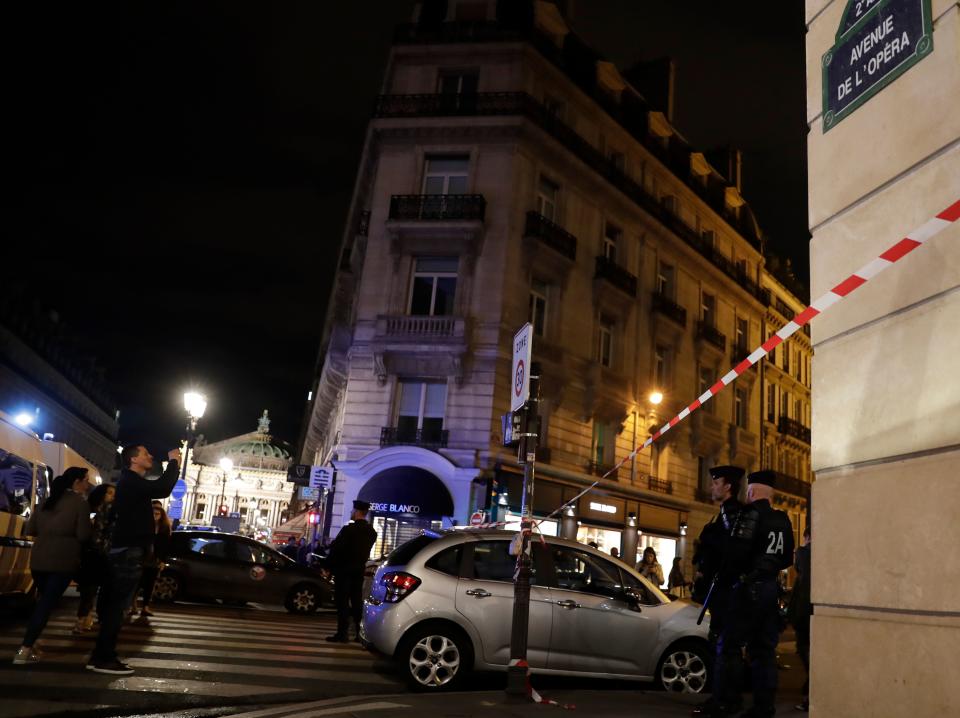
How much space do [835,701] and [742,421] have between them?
35.1 meters

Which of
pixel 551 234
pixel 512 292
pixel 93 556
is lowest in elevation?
pixel 93 556

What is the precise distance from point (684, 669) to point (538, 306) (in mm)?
18501

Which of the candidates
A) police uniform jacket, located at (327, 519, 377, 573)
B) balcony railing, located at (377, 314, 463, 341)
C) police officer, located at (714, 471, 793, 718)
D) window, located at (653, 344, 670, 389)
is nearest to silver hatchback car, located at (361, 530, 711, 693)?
police officer, located at (714, 471, 793, 718)

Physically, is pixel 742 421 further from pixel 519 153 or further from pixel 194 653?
pixel 194 653

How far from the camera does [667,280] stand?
32.9 metres

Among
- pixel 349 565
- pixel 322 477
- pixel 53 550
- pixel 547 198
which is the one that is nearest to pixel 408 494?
pixel 322 477

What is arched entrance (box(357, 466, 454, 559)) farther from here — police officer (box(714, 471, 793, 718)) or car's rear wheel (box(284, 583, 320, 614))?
police officer (box(714, 471, 793, 718))

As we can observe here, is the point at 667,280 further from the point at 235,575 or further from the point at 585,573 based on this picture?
the point at 585,573

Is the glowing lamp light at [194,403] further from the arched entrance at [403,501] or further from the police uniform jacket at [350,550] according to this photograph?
the police uniform jacket at [350,550]

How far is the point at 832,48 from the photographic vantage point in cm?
499

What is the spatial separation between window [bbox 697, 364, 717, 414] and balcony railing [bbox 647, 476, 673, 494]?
420cm

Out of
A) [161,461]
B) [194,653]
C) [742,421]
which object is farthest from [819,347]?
[742,421]

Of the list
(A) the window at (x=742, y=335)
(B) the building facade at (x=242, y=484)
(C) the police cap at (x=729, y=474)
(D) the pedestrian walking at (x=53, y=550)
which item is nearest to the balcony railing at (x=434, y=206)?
(A) the window at (x=742, y=335)

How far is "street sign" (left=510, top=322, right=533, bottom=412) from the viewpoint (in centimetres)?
876
